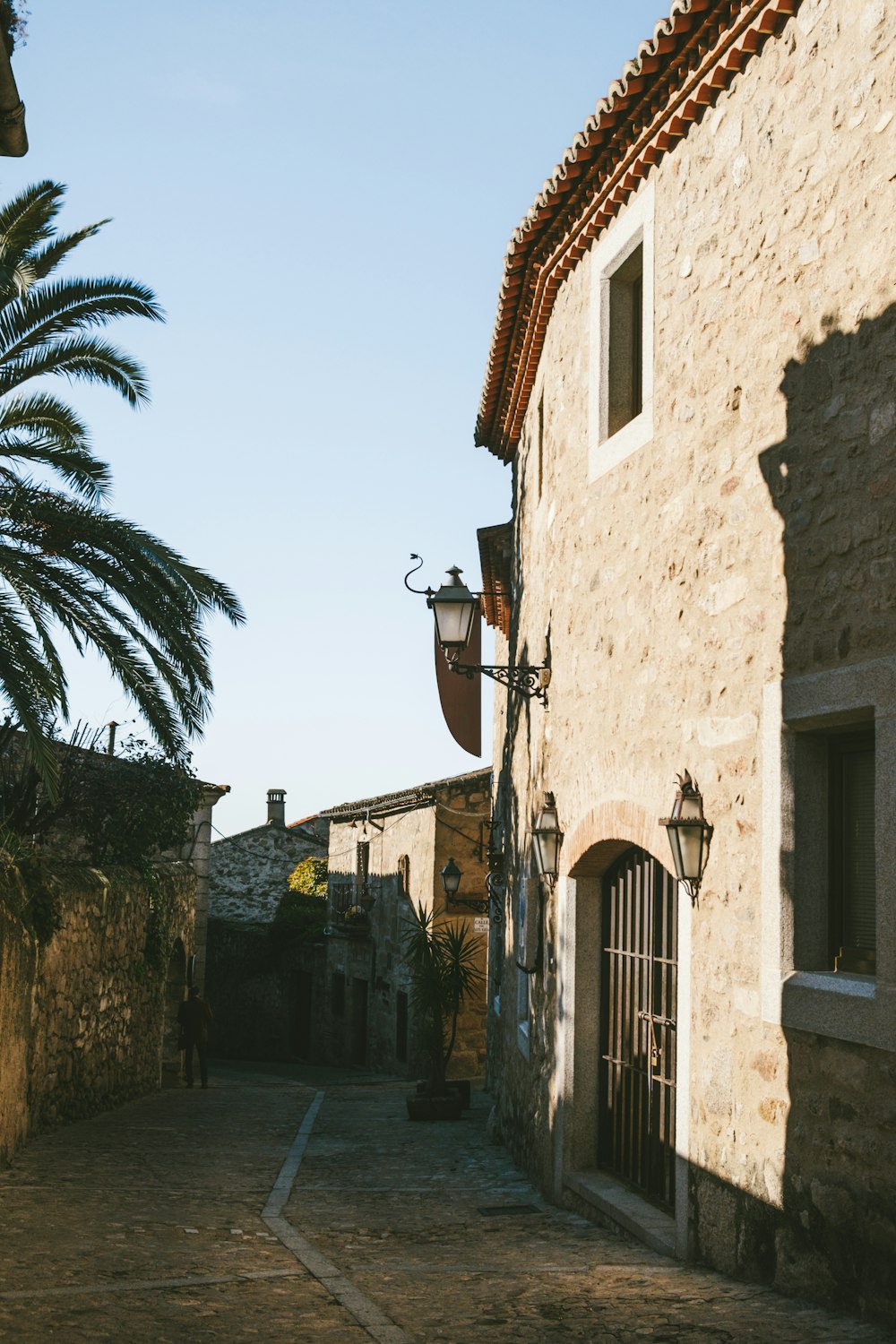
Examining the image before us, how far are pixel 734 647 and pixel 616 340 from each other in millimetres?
2934

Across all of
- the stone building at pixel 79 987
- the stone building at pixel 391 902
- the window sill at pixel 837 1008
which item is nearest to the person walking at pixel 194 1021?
the stone building at pixel 79 987

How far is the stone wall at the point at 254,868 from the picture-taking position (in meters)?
35.8

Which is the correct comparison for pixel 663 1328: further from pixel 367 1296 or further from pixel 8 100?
pixel 8 100

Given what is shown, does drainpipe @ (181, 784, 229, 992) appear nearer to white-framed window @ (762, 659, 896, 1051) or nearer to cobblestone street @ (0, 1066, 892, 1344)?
cobblestone street @ (0, 1066, 892, 1344)

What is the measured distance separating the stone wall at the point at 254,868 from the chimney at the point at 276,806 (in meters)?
2.31

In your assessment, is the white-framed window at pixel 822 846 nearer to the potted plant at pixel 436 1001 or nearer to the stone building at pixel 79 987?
the stone building at pixel 79 987

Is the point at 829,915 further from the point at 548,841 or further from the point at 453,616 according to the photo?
the point at 453,616

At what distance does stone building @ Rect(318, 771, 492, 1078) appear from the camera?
23266mm

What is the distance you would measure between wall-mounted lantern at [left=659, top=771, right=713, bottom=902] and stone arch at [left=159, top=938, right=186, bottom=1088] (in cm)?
1451

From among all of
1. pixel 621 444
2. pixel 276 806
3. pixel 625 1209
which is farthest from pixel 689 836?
pixel 276 806

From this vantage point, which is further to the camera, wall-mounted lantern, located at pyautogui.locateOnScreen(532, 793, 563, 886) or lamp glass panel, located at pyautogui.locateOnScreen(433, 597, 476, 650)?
lamp glass panel, located at pyautogui.locateOnScreen(433, 597, 476, 650)

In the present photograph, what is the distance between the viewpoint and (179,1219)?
7602 millimetres

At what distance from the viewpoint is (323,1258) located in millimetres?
6500

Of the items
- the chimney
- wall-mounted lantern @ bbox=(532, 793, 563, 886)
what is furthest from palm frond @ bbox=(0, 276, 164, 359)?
the chimney
